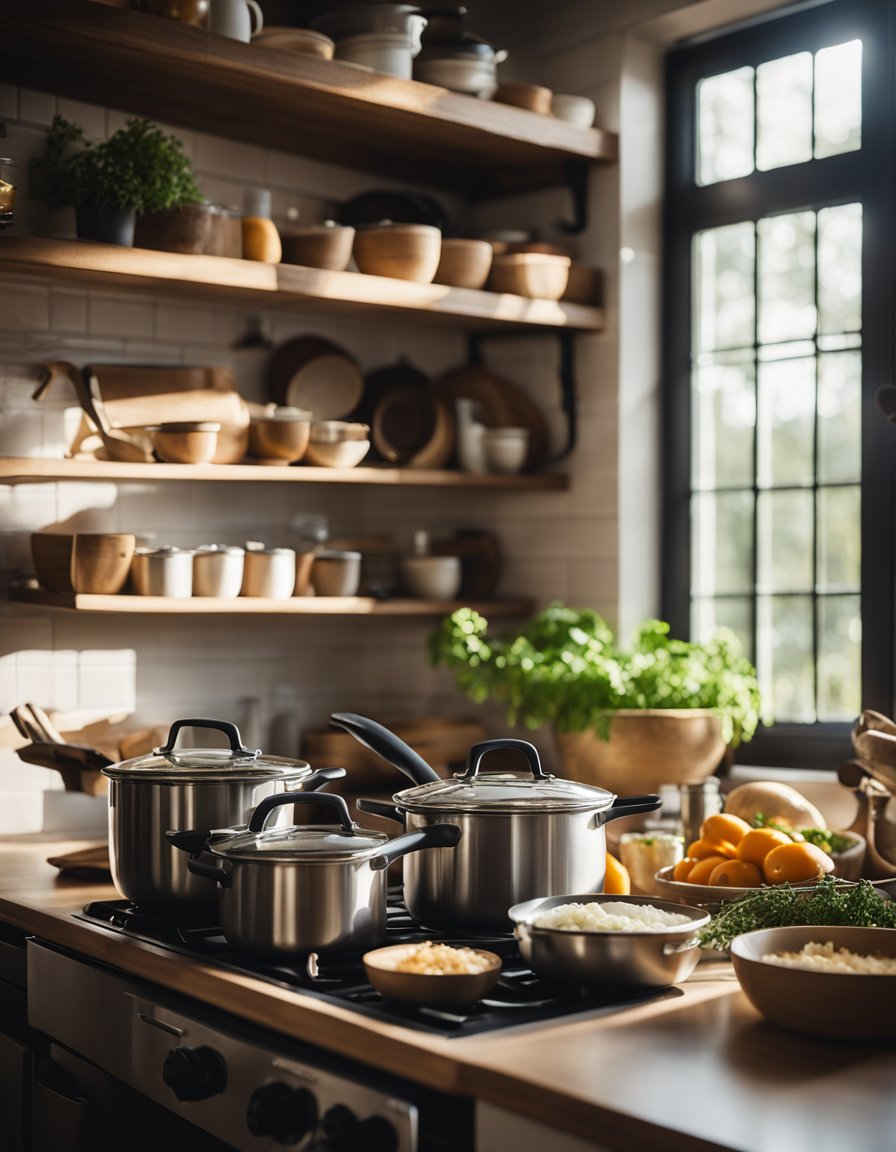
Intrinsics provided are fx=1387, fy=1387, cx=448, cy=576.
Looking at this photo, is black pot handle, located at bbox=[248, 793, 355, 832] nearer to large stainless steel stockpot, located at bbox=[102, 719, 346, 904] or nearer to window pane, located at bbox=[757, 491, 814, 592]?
large stainless steel stockpot, located at bbox=[102, 719, 346, 904]

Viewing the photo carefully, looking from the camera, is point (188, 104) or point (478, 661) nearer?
point (188, 104)

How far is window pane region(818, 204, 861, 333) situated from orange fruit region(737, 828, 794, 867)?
1598 mm

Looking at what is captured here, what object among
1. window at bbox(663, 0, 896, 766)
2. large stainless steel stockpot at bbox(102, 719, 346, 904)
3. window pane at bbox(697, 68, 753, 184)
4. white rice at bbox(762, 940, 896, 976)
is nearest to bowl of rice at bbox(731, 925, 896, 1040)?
white rice at bbox(762, 940, 896, 976)

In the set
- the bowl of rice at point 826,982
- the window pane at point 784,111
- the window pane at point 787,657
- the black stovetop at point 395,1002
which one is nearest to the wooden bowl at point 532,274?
the window pane at point 784,111

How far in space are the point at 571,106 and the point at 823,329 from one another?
84 centimetres

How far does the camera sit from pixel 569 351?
11.9 ft

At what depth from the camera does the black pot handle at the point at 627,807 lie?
1.97 metres

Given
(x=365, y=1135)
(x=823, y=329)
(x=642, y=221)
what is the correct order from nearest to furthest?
(x=365, y=1135) → (x=823, y=329) → (x=642, y=221)

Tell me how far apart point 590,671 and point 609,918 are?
1.45 meters

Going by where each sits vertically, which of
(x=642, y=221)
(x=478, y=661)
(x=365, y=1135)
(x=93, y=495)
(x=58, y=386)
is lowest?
(x=365, y=1135)

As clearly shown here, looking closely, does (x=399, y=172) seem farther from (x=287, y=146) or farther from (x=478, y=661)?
(x=478, y=661)

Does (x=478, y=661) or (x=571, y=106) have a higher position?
(x=571, y=106)

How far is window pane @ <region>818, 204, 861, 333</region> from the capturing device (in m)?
3.29

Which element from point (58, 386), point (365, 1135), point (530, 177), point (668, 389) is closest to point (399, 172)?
point (530, 177)
